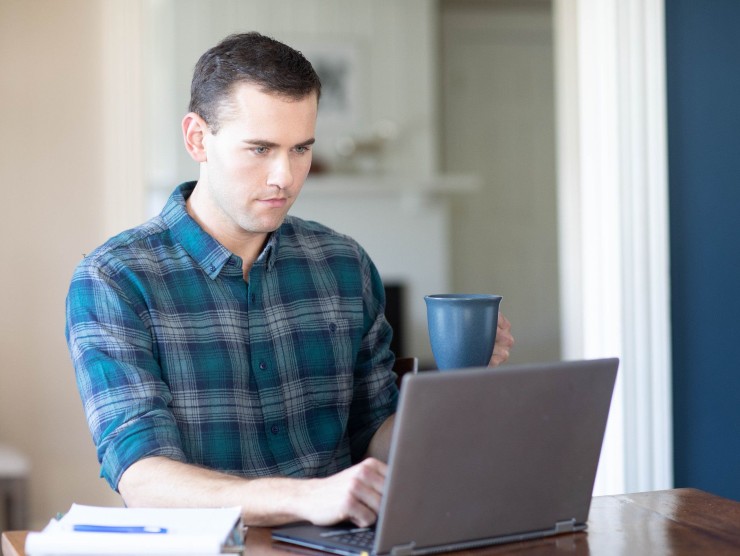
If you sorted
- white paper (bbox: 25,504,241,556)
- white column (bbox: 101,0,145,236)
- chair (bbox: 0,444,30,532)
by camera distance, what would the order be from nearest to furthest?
white paper (bbox: 25,504,241,556)
chair (bbox: 0,444,30,532)
white column (bbox: 101,0,145,236)

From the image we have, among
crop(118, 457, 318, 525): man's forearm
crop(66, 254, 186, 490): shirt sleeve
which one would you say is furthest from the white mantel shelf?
crop(118, 457, 318, 525): man's forearm

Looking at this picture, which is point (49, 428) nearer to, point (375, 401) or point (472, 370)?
point (375, 401)

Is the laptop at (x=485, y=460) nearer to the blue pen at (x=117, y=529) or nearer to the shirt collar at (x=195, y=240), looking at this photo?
the blue pen at (x=117, y=529)

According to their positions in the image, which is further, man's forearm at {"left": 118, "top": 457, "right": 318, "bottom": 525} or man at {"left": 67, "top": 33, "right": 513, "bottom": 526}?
man at {"left": 67, "top": 33, "right": 513, "bottom": 526}

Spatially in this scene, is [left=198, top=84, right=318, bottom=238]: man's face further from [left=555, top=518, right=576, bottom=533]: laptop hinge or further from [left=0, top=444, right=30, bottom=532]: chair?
[left=0, top=444, right=30, bottom=532]: chair

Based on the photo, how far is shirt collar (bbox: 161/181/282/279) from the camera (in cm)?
167

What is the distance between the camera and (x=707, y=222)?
2781mm

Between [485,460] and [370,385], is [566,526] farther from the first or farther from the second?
[370,385]

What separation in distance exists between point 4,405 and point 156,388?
202 cm

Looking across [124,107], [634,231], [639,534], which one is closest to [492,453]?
[639,534]

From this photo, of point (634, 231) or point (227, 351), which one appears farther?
point (634, 231)

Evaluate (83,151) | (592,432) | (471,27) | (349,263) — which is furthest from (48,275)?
(471,27)

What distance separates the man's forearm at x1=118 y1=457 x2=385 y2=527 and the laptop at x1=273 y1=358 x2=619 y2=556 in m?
0.03

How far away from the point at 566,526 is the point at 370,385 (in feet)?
2.22
